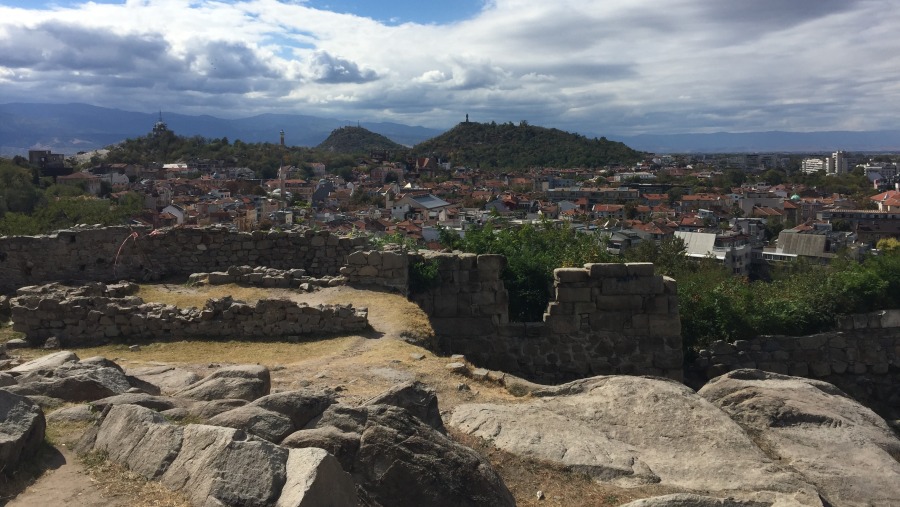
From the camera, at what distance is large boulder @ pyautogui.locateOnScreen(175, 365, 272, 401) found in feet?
22.5

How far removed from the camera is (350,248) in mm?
16281

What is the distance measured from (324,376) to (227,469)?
4585 mm

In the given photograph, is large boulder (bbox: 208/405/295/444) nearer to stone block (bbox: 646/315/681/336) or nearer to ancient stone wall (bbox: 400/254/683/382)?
ancient stone wall (bbox: 400/254/683/382)

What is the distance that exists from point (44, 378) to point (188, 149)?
152010 mm

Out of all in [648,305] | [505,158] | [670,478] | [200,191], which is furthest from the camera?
[505,158]

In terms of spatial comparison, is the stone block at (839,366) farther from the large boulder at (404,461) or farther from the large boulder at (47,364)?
the large boulder at (47,364)

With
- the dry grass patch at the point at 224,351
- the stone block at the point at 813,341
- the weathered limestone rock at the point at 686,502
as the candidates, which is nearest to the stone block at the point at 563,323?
the dry grass patch at the point at 224,351

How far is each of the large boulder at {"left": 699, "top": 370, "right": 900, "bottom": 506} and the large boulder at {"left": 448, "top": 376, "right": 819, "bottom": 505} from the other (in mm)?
373

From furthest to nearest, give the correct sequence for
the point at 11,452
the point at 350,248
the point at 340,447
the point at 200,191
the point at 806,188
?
the point at 806,188
the point at 200,191
the point at 350,248
the point at 340,447
the point at 11,452

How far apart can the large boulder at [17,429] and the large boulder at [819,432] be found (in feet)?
21.5

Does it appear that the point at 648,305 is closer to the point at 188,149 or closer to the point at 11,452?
the point at 11,452

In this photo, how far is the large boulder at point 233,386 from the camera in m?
6.86

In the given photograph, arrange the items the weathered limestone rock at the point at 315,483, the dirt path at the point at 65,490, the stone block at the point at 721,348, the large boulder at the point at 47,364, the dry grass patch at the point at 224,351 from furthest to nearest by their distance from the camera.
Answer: the stone block at the point at 721,348
the dry grass patch at the point at 224,351
the large boulder at the point at 47,364
the dirt path at the point at 65,490
the weathered limestone rock at the point at 315,483

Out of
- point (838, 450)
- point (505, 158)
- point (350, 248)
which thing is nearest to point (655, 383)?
point (838, 450)
